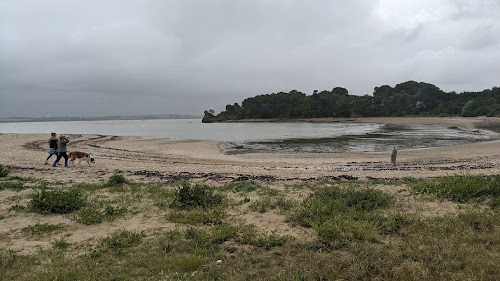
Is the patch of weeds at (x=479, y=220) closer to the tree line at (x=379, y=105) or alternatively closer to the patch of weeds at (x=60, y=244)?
the patch of weeds at (x=60, y=244)

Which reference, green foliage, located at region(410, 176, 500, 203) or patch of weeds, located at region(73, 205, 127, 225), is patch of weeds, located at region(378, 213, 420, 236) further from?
patch of weeds, located at region(73, 205, 127, 225)

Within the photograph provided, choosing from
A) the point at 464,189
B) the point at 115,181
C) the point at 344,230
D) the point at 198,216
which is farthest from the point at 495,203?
the point at 115,181

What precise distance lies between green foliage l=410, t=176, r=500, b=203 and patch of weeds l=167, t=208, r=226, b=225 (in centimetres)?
649

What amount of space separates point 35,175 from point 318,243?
47.1 feet

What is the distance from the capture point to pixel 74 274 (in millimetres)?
4340

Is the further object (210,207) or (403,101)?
(403,101)

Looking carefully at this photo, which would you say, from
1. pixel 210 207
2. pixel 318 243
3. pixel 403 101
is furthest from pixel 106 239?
pixel 403 101

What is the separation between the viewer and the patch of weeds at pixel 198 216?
689cm

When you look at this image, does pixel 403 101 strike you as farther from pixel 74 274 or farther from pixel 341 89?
pixel 74 274

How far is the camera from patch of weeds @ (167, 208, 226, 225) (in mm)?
6887

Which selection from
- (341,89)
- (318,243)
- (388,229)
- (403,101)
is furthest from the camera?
(341,89)

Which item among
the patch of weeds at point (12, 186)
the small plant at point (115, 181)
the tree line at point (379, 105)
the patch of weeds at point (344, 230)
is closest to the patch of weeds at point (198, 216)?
the patch of weeds at point (344, 230)

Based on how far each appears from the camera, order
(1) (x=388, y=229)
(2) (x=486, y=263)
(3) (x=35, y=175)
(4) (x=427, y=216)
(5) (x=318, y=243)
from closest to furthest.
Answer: (2) (x=486, y=263), (5) (x=318, y=243), (1) (x=388, y=229), (4) (x=427, y=216), (3) (x=35, y=175)

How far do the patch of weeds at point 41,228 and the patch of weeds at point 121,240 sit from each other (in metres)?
1.53
